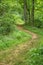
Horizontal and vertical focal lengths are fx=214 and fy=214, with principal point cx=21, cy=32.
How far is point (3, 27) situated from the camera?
744 inches

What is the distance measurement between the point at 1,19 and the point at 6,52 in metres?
6.29

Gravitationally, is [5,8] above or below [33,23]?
above

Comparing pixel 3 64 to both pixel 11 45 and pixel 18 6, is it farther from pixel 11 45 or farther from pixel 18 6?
pixel 18 6

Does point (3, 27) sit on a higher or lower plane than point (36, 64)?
lower

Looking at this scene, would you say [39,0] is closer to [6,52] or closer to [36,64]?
[6,52]

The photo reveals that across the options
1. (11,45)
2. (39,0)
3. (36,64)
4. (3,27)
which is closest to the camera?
(36,64)

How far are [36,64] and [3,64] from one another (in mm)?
1730

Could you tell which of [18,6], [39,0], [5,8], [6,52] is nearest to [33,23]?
[39,0]

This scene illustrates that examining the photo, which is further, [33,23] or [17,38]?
[33,23]

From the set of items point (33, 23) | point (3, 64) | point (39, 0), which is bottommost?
point (33, 23)

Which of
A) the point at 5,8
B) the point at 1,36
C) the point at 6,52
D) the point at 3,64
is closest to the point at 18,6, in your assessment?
the point at 5,8

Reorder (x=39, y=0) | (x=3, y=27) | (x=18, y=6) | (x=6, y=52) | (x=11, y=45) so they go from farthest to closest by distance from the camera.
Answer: (x=18, y=6)
(x=39, y=0)
(x=3, y=27)
(x=11, y=45)
(x=6, y=52)

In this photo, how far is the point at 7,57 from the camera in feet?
40.7

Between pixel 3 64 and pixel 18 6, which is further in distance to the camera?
pixel 18 6
